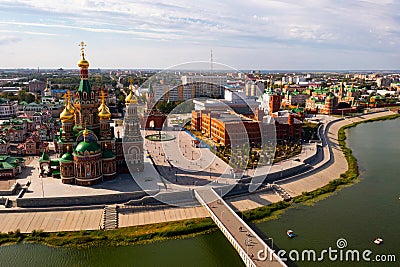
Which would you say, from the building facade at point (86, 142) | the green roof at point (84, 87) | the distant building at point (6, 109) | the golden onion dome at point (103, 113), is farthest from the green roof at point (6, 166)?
the distant building at point (6, 109)

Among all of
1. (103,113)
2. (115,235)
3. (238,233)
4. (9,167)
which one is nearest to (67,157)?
(103,113)

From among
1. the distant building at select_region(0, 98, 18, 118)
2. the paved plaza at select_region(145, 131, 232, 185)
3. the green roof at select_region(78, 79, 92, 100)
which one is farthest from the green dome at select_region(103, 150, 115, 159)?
the distant building at select_region(0, 98, 18, 118)

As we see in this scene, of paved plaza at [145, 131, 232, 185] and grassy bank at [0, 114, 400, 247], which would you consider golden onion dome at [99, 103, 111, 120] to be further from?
grassy bank at [0, 114, 400, 247]

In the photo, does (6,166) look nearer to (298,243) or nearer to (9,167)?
(9,167)

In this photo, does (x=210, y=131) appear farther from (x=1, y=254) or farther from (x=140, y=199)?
(x=1, y=254)

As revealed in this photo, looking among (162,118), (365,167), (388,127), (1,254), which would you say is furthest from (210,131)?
(388,127)

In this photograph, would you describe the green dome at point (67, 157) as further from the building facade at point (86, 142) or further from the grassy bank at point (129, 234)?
the grassy bank at point (129, 234)

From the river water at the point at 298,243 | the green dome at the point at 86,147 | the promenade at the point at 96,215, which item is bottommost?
the river water at the point at 298,243

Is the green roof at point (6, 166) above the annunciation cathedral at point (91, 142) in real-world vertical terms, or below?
below
